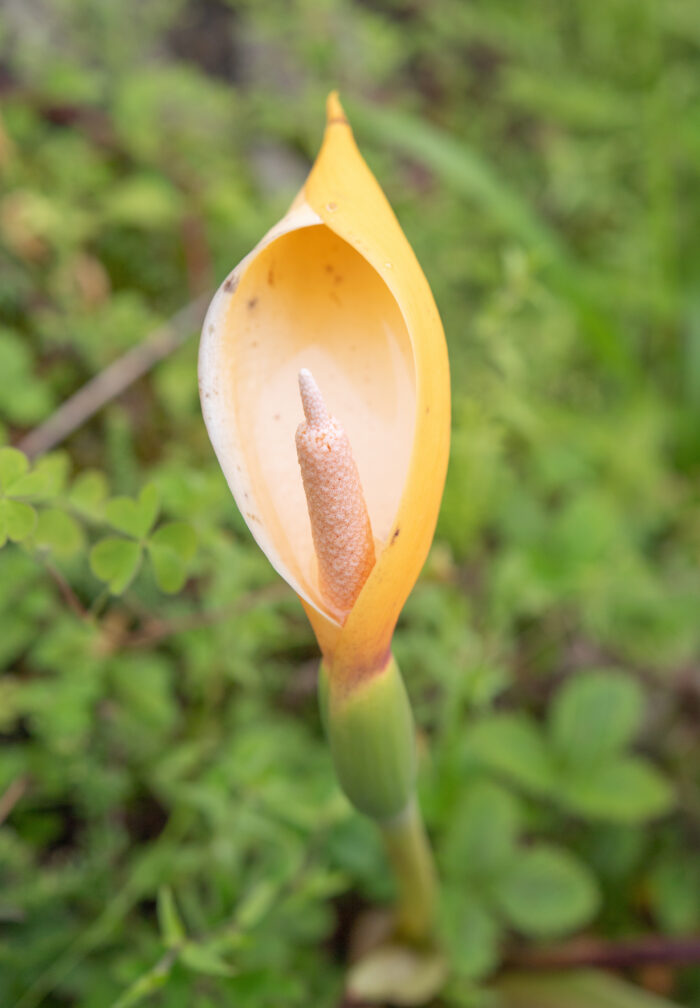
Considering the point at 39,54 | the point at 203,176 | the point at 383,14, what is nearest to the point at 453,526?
the point at 203,176

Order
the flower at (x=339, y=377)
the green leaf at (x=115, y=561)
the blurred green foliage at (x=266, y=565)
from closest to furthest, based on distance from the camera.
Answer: the flower at (x=339, y=377)
the green leaf at (x=115, y=561)
the blurred green foliage at (x=266, y=565)

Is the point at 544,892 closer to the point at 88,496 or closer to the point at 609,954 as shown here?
the point at 609,954

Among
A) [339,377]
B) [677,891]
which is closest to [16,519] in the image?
[339,377]

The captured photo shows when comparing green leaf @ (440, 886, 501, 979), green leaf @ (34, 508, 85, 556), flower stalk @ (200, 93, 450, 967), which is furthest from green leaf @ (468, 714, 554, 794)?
green leaf @ (34, 508, 85, 556)

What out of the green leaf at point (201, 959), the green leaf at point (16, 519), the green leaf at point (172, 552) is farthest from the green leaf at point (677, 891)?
the green leaf at point (16, 519)

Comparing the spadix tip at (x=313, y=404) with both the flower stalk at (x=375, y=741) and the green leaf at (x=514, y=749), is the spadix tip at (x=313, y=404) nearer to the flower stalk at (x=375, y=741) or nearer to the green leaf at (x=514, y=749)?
the flower stalk at (x=375, y=741)
